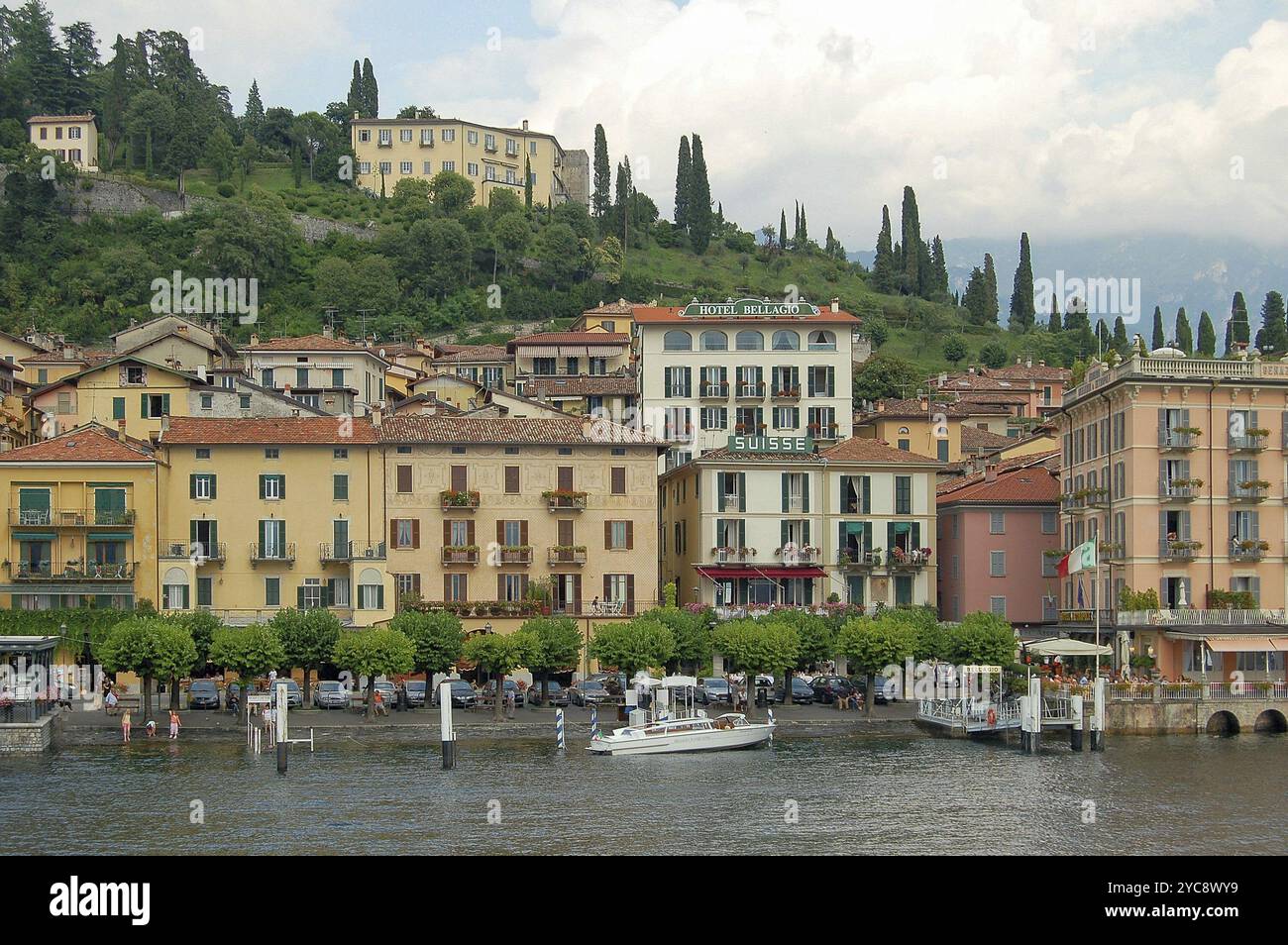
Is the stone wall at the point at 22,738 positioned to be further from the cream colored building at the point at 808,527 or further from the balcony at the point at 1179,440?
the balcony at the point at 1179,440

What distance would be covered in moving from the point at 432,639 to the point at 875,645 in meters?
19.8

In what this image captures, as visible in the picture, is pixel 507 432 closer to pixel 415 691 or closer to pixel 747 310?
pixel 415 691

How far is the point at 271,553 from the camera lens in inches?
3243

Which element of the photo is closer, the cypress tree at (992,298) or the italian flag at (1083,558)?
the italian flag at (1083,558)

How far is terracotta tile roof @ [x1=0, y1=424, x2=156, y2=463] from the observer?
8094 cm

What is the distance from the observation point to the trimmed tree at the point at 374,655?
71.2m

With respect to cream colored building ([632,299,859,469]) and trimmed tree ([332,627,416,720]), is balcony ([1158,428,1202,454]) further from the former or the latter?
trimmed tree ([332,627,416,720])

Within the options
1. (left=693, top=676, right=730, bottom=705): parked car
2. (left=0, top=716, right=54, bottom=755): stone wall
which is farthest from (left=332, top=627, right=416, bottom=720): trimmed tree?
(left=693, top=676, right=730, bottom=705): parked car

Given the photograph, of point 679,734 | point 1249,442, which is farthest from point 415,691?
point 1249,442

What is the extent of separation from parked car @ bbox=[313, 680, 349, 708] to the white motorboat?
14504mm

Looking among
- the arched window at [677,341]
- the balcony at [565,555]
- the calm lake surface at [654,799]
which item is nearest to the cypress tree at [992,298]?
the arched window at [677,341]

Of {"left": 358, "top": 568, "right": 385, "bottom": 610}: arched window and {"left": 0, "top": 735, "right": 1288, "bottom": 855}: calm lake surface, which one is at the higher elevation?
{"left": 358, "top": 568, "right": 385, "bottom": 610}: arched window

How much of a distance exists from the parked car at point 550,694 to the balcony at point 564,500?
9.22m
